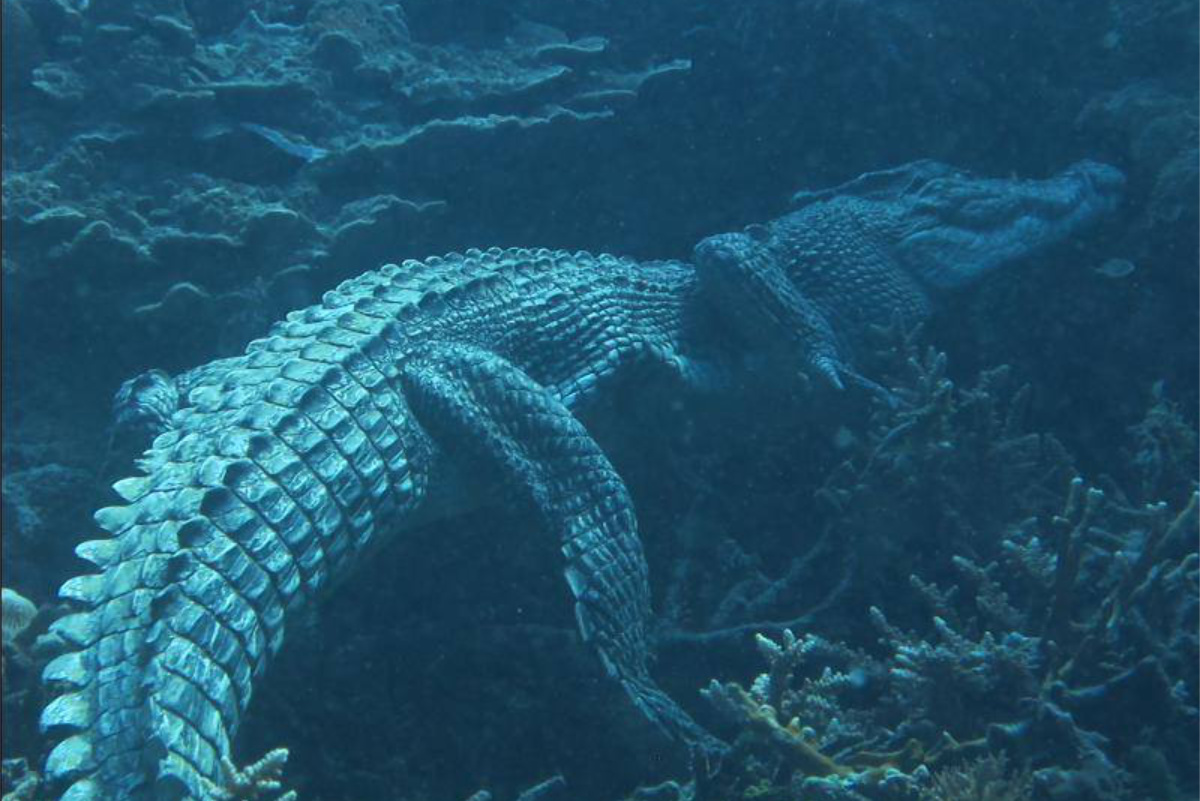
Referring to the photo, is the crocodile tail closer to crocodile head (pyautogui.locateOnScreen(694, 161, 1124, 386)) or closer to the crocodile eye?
crocodile head (pyautogui.locateOnScreen(694, 161, 1124, 386))

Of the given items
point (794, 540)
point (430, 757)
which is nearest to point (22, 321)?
point (430, 757)

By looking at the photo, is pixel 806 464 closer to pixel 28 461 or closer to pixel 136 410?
pixel 136 410

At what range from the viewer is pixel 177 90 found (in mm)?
4539

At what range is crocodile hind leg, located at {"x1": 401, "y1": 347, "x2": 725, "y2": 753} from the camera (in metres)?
3.18

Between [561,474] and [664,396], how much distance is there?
1.03 metres

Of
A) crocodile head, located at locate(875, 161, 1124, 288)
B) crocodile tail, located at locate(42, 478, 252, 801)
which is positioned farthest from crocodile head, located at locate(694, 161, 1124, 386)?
crocodile tail, located at locate(42, 478, 252, 801)

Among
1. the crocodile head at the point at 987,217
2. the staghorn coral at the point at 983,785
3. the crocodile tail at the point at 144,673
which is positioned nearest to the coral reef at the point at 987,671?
the staghorn coral at the point at 983,785

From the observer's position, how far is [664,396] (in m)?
4.31

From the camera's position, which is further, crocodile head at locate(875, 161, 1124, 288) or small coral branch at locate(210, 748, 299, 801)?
crocodile head at locate(875, 161, 1124, 288)

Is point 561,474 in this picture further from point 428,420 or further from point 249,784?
point 249,784

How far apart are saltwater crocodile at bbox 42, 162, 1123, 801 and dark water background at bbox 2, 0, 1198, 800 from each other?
24cm

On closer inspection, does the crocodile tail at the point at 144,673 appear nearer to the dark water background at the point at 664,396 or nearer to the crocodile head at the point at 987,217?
the dark water background at the point at 664,396

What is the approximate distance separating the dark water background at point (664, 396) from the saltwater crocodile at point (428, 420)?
0.24 meters

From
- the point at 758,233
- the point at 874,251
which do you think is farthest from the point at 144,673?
the point at 874,251
